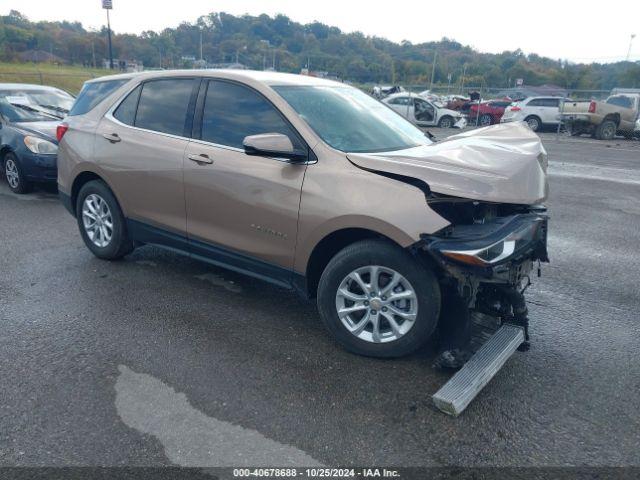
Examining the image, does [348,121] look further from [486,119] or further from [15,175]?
[486,119]

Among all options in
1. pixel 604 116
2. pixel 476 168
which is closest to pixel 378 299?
pixel 476 168

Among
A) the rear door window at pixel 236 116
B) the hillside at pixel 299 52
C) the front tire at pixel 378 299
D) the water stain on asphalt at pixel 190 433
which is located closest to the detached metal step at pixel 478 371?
the front tire at pixel 378 299

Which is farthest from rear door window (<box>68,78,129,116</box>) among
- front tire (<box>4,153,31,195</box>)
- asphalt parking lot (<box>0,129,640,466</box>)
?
front tire (<box>4,153,31,195</box>)

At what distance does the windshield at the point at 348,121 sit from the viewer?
3.68 metres

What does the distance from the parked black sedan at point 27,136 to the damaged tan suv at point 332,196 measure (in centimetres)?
352

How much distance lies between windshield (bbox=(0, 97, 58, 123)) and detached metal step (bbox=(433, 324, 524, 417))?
27.6 ft

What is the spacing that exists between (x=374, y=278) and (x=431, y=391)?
0.76 m

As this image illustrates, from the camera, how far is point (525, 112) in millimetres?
23531

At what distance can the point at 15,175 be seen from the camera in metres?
8.09

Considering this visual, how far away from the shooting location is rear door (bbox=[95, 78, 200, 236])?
423 cm

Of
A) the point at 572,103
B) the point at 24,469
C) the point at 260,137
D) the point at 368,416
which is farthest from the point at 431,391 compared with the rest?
the point at 572,103

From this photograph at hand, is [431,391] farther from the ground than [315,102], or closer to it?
closer to it

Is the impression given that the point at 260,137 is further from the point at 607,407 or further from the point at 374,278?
the point at 607,407

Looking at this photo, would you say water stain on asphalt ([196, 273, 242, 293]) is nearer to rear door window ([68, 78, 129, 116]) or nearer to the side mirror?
the side mirror
